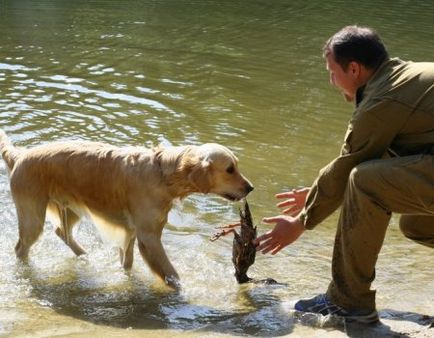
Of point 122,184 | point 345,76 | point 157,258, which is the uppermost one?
point 345,76

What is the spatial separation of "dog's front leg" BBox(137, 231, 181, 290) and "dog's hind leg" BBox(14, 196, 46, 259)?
35.2 inches

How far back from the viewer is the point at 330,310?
4227 mm

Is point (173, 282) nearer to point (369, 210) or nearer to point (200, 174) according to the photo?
point (200, 174)

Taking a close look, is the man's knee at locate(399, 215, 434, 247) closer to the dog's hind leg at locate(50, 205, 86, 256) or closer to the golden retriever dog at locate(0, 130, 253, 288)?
the golden retriever dog at locate(0, 130, 253, 288)

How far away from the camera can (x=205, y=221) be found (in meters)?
6.69

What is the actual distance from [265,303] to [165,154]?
1335mm

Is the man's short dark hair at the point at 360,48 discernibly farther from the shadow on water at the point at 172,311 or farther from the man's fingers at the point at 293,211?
the shadow on water at the point at 172,311

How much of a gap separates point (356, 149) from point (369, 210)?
35 centimetres

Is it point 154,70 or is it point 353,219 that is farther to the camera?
point 154,70

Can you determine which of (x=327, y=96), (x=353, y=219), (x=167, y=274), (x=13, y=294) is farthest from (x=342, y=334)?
(x=327, y=96)

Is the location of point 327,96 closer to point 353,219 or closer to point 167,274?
point 167,274

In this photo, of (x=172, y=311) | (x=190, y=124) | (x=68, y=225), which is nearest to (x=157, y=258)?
(x=172, y=311)

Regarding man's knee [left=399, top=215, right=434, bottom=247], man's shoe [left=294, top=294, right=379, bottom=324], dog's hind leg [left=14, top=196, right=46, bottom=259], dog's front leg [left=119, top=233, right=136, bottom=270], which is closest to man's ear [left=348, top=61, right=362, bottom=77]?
man's knee [left=399, top=215, right=434, bottom=247]

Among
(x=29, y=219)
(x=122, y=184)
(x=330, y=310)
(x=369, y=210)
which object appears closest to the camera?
(x=369, y=210)
